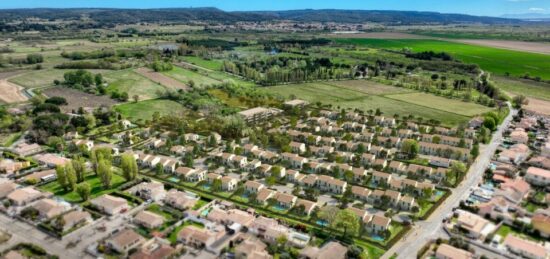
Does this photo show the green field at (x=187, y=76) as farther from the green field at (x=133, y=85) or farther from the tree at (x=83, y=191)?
the tree at (x=83, y=191)

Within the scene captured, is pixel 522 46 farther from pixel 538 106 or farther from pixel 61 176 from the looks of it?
pixel 61 176

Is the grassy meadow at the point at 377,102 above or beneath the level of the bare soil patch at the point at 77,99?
above

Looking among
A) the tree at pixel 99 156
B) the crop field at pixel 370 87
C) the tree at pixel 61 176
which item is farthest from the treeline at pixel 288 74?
the tree at pixel 61 176

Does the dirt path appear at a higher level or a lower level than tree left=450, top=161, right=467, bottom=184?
higher

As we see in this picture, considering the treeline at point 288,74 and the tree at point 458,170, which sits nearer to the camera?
the tree at point 458,170

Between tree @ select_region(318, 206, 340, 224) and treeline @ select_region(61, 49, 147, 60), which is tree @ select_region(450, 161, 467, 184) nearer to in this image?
tree @ select_region(318, 206, 340, 224)

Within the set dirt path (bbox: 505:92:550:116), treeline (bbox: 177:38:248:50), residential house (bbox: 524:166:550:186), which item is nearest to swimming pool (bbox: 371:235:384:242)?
residential house (bbox: 524:166:550:186)

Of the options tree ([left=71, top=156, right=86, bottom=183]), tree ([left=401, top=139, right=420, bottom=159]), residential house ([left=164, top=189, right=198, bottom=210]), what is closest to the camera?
residential house ([left=164, top=189, right=198, bottom=210])

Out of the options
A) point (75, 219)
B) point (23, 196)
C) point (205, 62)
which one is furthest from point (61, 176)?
point (205, 62)
